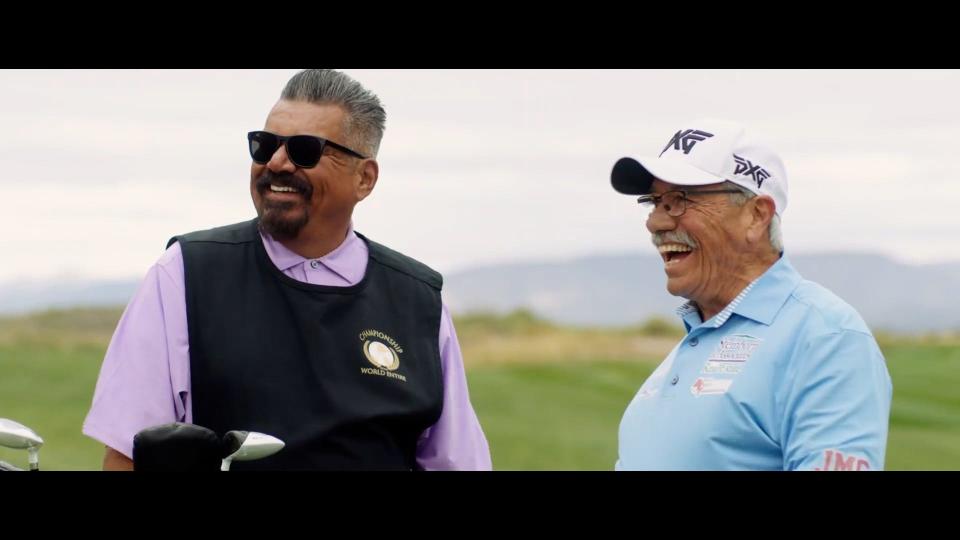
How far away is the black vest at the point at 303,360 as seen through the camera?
3.78m

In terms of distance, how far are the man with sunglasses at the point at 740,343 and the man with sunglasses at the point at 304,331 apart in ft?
2.16

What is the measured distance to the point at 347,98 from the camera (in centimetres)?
414

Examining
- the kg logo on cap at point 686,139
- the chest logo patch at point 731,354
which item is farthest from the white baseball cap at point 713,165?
the chest logo patch at point 731,354

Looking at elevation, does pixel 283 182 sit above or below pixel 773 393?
above

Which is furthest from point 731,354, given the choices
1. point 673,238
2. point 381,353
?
point 381,353

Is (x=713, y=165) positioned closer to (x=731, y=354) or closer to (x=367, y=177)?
(x=731, y=354)

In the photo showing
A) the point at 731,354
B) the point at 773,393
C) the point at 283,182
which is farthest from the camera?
the point at 283,182

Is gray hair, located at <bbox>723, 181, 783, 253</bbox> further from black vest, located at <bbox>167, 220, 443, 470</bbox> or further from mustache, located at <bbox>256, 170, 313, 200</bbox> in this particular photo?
mustache, located at <bbox>256, 170, 313, 200</bbox>

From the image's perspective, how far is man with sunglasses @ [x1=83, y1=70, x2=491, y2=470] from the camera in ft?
12.4

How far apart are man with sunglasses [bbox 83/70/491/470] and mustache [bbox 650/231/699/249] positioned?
72 cm

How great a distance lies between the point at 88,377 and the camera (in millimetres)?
26922

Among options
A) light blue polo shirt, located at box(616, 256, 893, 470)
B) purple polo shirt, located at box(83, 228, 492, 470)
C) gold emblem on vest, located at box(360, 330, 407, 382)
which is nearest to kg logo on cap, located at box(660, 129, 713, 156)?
light blue polo shirt, located at box(616, 256, 893, 470)

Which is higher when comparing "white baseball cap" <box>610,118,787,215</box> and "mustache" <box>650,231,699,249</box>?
"white baseball cap" <box>610,118,787,215</box>

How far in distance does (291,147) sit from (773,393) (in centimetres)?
154
